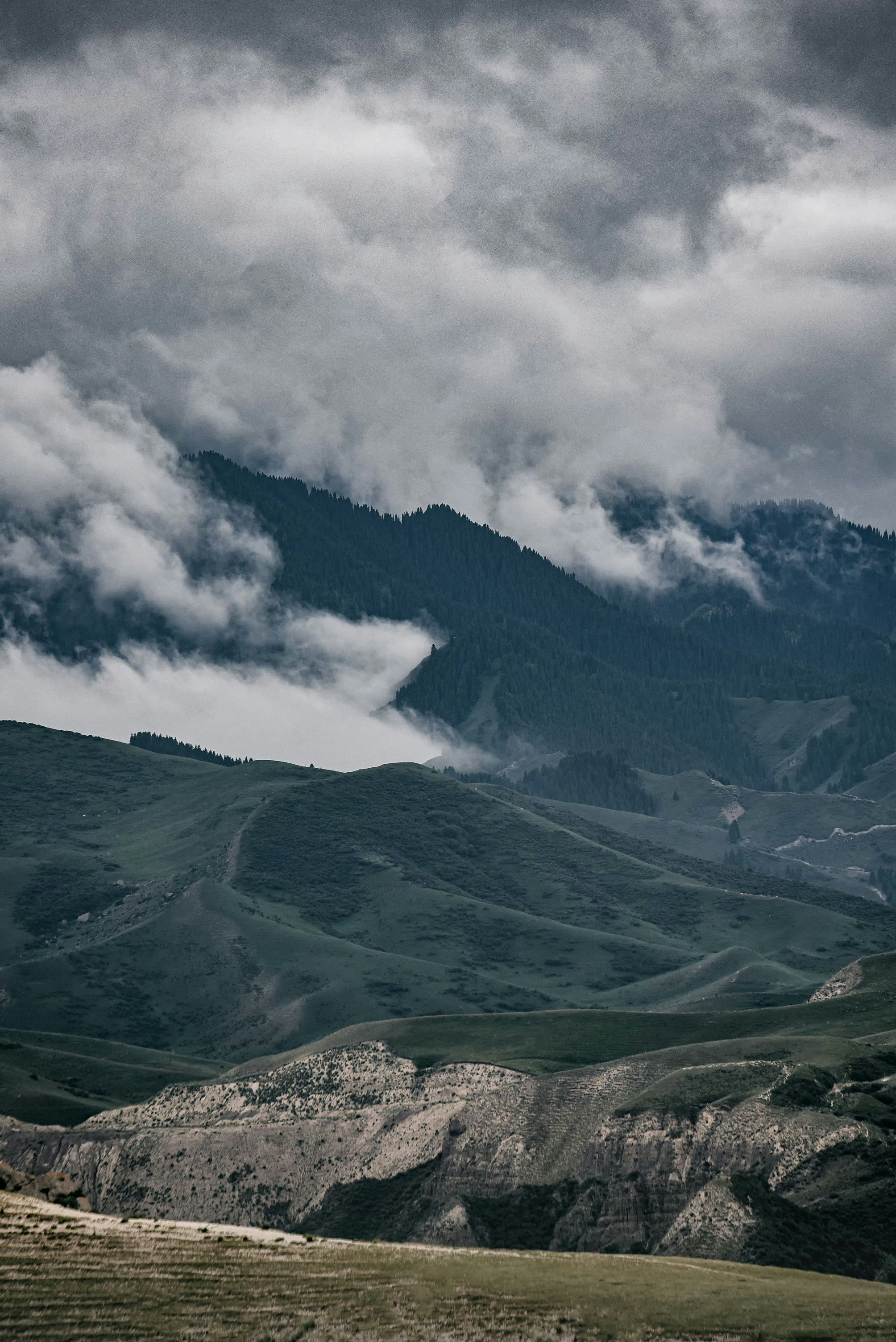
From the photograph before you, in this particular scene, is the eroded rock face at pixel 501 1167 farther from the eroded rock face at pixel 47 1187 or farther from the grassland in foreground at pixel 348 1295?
the eroded rock face at pixel 47 1187

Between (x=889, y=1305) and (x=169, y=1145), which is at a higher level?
(x=889, y=1305)

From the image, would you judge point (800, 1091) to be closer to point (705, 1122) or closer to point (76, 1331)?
point (705, 1122)

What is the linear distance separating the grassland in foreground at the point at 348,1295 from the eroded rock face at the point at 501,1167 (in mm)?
55237

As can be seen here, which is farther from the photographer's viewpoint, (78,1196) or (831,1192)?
(831,1192)

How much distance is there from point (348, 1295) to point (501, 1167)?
9741 cm

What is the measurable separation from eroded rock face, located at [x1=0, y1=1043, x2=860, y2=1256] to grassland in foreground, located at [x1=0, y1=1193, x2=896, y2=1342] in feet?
181

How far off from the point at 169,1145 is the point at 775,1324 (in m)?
136

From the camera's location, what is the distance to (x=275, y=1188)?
180 m

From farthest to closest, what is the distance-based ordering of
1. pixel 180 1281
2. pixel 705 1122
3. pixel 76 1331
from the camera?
pixel 705 1122 < pixel 180 1281 < pixel 76 1331

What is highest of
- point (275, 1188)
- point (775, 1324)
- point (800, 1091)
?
point (800, 1091)

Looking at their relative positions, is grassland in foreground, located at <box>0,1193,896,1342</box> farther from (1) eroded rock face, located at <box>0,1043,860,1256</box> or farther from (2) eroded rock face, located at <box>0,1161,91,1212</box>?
(1) eroded rock face, located at <box>0,1043,860,1256</box>

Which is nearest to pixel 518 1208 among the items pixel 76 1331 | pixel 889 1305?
pixel 889 1305

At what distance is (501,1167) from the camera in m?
171

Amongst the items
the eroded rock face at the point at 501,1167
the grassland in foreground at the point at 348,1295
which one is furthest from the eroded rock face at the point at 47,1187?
the eroded rock face at the point at 501,1167
